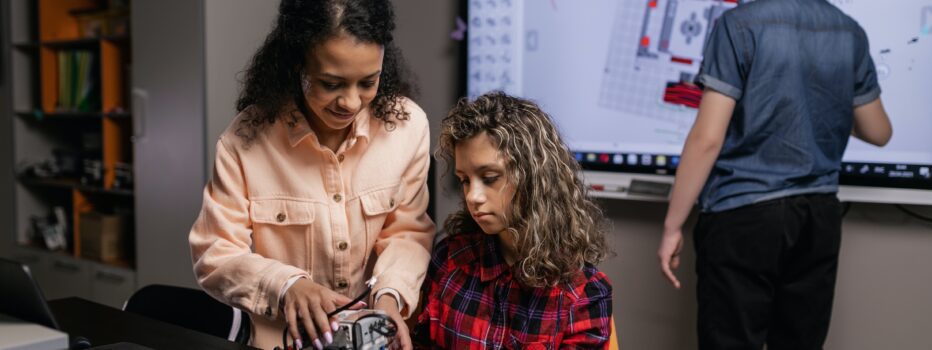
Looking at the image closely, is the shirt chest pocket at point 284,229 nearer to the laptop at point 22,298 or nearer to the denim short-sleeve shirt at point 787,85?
the laptop at point 22,298

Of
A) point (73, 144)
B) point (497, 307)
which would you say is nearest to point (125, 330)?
point (497, 307)

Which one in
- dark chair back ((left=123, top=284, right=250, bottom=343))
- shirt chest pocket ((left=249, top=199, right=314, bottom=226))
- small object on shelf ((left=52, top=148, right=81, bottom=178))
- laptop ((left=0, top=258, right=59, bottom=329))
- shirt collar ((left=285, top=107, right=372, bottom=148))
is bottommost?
small object on shelf ((left=52, top=148, right=81, bottom=178))

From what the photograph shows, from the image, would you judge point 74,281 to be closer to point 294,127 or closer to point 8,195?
point 8,195

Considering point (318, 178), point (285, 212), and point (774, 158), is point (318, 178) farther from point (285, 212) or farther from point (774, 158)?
point (774, 158)

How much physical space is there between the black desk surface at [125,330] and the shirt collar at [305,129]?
0.34 m

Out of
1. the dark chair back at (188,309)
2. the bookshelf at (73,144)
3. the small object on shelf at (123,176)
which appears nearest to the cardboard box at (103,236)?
the bookshelf at (73,144)

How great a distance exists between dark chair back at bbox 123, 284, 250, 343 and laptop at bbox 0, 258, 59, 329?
2.36 feet

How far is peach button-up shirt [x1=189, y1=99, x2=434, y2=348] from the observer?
4.02 feet

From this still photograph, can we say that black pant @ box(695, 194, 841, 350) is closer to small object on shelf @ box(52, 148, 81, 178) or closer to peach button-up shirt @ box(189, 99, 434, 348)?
peach button-up shirt @ box(189, 99, 434, 348)

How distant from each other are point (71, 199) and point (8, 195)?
0.30 metres

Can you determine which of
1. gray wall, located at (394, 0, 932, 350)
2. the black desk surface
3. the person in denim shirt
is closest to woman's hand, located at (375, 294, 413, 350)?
the black desk surface

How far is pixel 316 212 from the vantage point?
4.23 ft

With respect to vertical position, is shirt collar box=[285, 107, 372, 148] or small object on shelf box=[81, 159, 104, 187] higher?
shirt collar box=[285, 107, 372, 148]

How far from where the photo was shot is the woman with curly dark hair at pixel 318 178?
115 cm
